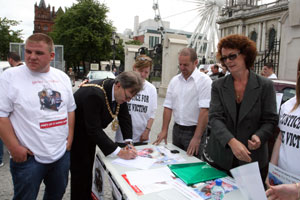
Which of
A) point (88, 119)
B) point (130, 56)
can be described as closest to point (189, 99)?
point (88, 119)

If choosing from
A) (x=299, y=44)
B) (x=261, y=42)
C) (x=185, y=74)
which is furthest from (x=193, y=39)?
(x=185, y=74)

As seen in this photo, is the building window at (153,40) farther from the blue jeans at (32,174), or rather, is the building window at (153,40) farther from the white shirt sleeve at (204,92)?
the blue jeans at (32,174)

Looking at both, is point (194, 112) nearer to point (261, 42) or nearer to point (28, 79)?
point (28, 79)

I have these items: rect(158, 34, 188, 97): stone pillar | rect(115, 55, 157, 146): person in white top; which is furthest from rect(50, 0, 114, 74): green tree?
rect(115, 55, 157, 146): person in white top

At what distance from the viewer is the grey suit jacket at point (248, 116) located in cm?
186

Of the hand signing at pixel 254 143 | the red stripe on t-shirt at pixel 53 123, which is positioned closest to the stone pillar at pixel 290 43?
the hand signing at pixel 254 143

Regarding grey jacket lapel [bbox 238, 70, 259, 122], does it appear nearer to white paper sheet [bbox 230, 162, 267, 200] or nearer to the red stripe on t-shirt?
white paper sheet [bbox 230, 162, 267, 200]

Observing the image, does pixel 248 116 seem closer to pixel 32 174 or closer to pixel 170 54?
pixel 32 174

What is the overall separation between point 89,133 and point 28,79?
2.19ft

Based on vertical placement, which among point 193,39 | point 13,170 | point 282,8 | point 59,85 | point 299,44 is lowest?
point 13,170

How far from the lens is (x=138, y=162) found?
216 centimetres

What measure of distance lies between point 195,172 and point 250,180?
638 mm

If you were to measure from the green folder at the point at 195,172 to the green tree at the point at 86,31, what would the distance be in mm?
29280

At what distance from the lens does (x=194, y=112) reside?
9.30 ft
